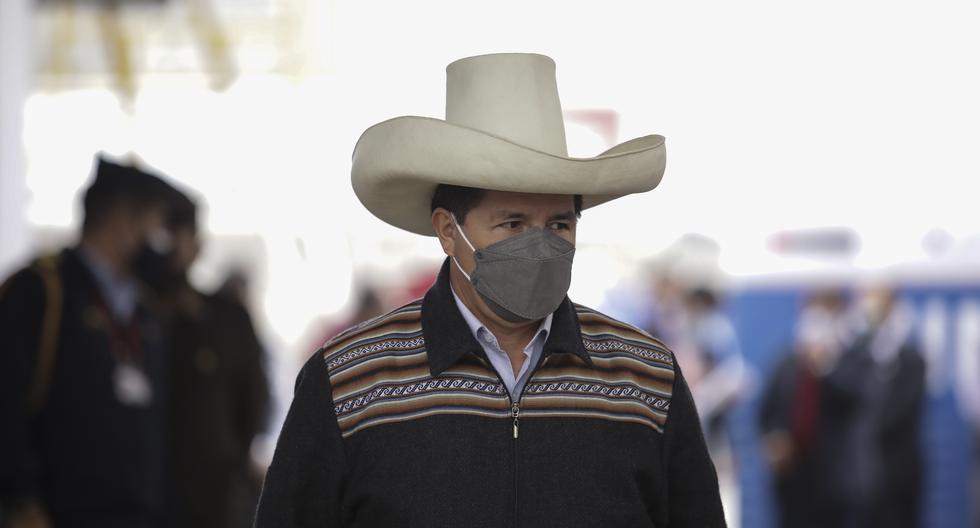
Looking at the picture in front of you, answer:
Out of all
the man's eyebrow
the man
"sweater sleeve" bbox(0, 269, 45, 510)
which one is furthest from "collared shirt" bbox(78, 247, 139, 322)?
the man's eyebrow

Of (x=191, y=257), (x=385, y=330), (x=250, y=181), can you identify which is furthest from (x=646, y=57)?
(x=385, y=330)

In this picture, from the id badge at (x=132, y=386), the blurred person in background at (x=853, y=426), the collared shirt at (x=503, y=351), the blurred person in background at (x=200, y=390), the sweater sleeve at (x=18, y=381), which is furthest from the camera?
the blurred person in background at (x=853, y=426)

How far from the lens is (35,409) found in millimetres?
4238

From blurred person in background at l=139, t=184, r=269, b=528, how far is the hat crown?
332 cm

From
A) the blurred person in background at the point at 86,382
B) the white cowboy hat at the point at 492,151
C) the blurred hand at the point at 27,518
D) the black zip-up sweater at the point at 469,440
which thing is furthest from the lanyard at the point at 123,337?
the black zip-up sweater at the point at 469,440

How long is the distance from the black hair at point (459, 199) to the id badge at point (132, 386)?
7.65ft

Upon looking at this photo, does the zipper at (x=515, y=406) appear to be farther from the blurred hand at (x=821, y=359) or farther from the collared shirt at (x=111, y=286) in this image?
the blurred hand at (x=821, y=359)

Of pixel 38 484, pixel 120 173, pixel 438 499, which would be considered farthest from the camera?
pixel 120 173

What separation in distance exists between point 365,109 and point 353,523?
67.3 feet

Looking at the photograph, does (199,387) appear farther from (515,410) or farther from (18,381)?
(515,410)

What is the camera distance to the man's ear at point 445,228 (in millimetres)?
2533

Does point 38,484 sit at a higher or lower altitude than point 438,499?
lower

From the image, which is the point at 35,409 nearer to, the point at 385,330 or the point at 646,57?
the point at 385,330

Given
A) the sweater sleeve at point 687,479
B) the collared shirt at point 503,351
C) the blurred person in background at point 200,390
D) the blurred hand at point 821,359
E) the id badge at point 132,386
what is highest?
the collared shirt at point 503,351
